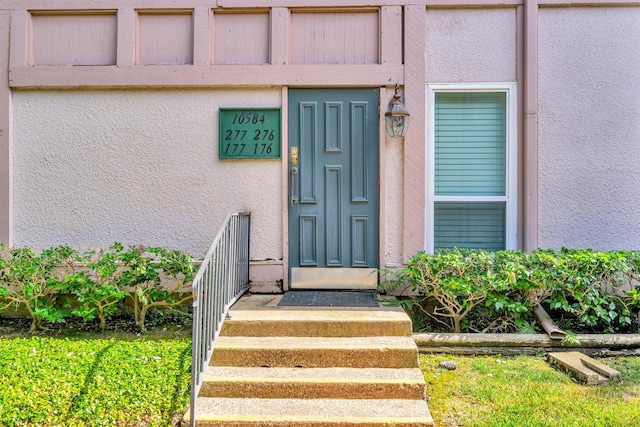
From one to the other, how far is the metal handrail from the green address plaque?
0.73m

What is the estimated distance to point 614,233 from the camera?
429 centimetres

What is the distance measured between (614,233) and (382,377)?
3.05 metres

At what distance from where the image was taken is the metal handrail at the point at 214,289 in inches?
105

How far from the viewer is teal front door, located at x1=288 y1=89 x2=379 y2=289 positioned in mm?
4352

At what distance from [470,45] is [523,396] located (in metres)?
3.33

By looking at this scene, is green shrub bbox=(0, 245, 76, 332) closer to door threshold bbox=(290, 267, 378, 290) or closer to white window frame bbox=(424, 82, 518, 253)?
door threshold bbox=(290, 267, 378, 290)

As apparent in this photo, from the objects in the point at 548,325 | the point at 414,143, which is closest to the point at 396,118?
the point at 414,143

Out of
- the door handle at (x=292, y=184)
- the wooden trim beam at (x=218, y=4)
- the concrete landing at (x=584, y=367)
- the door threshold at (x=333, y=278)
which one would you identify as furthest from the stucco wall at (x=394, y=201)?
the concrete landing at (x=584, y=367)

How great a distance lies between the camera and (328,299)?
4000mm

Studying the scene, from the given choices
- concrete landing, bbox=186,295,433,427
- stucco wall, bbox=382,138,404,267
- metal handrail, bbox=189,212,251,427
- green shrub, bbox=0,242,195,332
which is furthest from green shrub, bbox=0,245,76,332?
stucco wall, bbox=382,138,404,267

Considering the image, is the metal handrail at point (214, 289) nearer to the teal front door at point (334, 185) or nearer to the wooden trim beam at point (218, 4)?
the teal front door at point (334, 185)

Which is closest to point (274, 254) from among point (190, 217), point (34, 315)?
point (190, 217)

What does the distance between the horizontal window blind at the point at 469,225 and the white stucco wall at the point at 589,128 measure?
0.42 meters

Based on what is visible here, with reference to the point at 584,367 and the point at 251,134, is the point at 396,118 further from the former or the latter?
the point at 584,367
